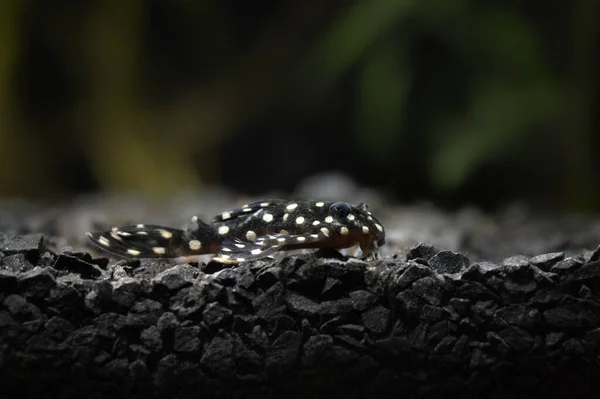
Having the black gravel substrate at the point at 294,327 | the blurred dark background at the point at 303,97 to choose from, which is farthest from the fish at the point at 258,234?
the blurred dark background at the point at 303,97

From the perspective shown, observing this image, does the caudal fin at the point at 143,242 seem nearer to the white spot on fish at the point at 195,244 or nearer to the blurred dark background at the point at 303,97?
the white spot on fish at the point at 195,244

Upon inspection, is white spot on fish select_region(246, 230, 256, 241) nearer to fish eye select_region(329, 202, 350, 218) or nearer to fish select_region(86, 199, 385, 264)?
fish select_region(86, 199, 385, 264)

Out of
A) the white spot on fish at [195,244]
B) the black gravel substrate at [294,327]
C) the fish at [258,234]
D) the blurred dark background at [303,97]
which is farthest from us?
the blurred dark background at [303,97]

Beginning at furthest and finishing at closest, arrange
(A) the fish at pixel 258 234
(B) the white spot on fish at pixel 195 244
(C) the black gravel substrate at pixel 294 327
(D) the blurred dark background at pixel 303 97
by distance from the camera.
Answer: (D) the blurred dark background at pixel 303 97 < (B) the white spot on fish at pixel 195 244 < (A) the fish at pixel 258 234 < (C) the black gravel substrate at pixel 294 327

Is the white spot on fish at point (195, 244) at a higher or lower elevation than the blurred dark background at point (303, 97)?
lower

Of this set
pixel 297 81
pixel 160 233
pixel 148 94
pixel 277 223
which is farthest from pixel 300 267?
pixel 148 94

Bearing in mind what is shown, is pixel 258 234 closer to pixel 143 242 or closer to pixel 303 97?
pixel 143 242

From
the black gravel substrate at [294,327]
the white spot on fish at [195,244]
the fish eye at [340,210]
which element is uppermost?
the fish eye at [340,210]

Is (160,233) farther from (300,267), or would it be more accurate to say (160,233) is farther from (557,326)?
(557,326)
